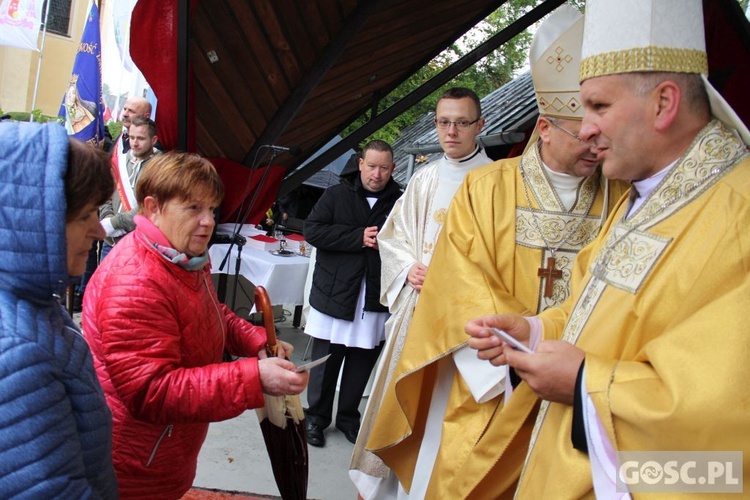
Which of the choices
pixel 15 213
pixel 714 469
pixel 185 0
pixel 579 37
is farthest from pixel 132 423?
pixel 185 0

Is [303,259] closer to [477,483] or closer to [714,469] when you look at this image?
[477,483]

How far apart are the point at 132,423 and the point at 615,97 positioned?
1.65 meters

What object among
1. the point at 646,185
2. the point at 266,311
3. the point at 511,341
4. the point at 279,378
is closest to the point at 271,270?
the point at 266,311

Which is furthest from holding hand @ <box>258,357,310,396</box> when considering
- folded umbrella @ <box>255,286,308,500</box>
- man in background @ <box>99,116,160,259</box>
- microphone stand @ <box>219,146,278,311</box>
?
microphone stand @ <box>219,146,278,311</box>

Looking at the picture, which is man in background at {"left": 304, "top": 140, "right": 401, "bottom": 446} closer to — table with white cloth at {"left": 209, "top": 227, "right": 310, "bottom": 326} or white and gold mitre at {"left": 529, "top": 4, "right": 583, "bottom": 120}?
table with white cloth at {"left": 209, "top": 227, "right": 310, "bottom": 326}

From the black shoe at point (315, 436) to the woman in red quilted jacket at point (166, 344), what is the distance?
83.5 inches

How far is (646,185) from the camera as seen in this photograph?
165cm

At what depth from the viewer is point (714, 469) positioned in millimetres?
1281

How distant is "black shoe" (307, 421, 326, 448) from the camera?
419 cm

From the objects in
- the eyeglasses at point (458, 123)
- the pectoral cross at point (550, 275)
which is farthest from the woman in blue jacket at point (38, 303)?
the eyeglasses at point (458, 123)

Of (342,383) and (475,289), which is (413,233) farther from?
(342,383)

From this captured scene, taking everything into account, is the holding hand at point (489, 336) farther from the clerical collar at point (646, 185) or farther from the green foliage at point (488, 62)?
the green foliage at point (488, 62)

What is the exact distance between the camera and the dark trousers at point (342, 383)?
430 cm

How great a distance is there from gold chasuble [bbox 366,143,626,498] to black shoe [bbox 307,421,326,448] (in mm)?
1484
